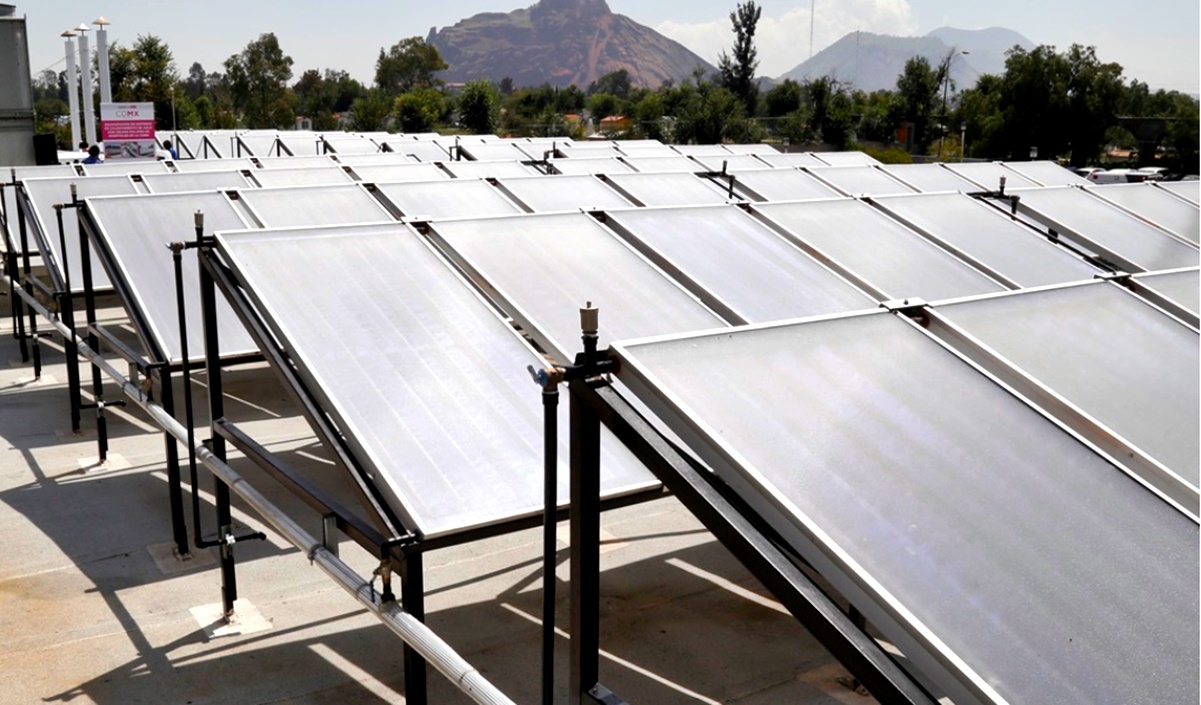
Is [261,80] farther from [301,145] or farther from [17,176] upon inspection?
[17,176]

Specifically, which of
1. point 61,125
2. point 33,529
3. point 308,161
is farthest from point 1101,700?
point 61,125

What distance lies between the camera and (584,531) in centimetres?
265

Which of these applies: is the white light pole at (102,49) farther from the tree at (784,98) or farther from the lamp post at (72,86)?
the tree at (784,98)

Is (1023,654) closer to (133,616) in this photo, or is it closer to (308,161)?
(133,616)

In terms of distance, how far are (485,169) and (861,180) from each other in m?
4.55

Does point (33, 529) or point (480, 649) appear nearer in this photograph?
point (480, 649)

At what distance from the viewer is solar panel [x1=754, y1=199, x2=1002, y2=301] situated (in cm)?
603

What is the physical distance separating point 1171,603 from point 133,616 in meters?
4.70

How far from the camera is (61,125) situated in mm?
54844

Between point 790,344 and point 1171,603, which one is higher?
point 790,344

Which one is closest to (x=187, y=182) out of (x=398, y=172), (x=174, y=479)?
(x=398, y=172)

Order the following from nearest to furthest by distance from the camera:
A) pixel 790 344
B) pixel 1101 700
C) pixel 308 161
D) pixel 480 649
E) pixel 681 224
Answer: pixel 1101 700
pixel 790 344
pixel 480 649
pixel 681 224
pixel 308 161

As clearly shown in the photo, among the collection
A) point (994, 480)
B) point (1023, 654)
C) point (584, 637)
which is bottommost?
point (584, 637)

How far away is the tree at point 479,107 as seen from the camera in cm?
5206
